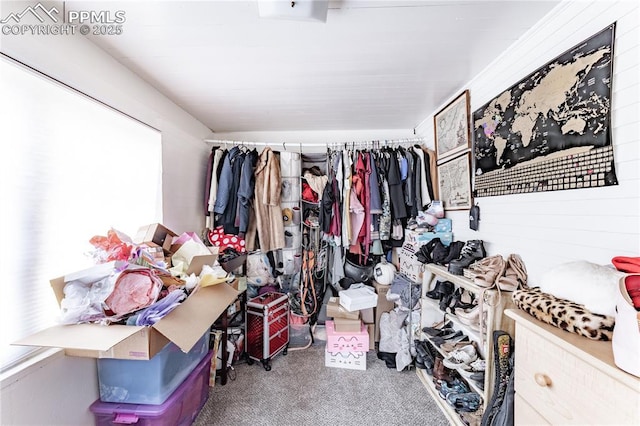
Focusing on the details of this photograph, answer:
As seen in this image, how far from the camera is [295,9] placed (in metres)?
1.07

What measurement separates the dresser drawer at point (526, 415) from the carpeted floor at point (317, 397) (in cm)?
98

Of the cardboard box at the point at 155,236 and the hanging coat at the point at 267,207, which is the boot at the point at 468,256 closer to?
the hanging coat at the point at 267,207

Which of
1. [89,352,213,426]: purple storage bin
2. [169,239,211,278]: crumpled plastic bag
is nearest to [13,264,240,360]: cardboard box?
[169,239,211,278]: crumpled plastic bag

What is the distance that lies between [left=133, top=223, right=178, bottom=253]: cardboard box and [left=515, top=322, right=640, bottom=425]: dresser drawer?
6.22ft

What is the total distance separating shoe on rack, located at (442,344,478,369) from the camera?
4.96ft

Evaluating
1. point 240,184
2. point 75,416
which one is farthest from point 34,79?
point 75,416

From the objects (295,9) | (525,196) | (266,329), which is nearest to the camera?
(295,9)

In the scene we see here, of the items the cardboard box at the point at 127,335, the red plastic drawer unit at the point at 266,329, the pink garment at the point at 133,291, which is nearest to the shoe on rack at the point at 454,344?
the red plastic drawer unit at the point at 266,329

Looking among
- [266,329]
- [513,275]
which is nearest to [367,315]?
[266,329]

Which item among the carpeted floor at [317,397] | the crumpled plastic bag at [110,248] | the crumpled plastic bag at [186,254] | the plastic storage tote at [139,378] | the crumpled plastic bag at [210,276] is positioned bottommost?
the carpeted floor at [317,397]

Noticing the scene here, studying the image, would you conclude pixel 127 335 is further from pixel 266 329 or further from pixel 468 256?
pixel 468 256

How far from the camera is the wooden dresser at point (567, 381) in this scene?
0.56 meters

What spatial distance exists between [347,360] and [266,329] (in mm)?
779

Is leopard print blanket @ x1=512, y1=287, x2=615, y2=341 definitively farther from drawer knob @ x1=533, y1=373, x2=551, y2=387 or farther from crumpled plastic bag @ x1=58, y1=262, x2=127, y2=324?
crumpled plastic bag @ x1=58, y1=262, x2=127, y2=324
